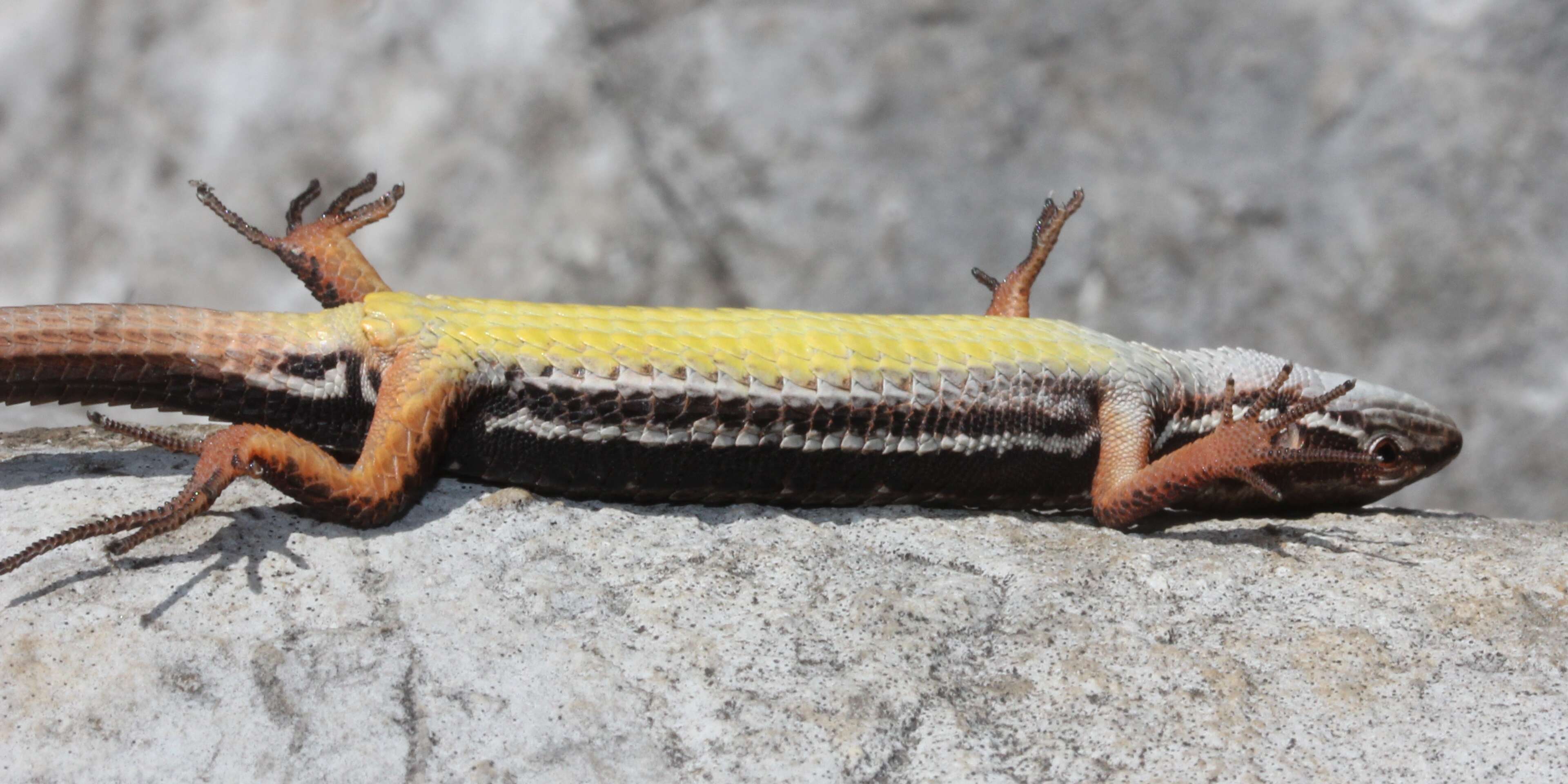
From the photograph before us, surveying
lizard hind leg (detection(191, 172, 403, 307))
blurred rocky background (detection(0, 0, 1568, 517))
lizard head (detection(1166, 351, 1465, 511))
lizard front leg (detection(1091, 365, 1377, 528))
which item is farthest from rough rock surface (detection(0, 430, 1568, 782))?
blurred rocky background (detection(0, 0, 1568, 517))

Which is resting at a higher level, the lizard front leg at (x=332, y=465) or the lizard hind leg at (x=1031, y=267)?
the lizard hind leg at (x=1031, y=267)

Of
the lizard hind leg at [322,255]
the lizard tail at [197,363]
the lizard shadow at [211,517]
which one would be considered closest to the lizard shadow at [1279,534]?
the lizard shadow at [211,517]

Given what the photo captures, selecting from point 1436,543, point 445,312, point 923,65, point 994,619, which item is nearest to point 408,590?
point 445,312

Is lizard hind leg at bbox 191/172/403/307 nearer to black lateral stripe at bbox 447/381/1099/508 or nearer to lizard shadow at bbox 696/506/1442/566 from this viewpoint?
black lateral stripe at bbox 447/381/1099/508

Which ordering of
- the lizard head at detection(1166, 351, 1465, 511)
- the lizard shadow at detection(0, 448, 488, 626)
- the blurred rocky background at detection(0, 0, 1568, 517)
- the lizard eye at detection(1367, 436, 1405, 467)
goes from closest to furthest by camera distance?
the lizard shadow at detection(0, 448, 488, 626)
the lizard head at detection(1166, 351, 1465, 511)
the lizard eye at detection(1367, 436, 1405, 467)
the blurred rocky background at detection(0, 0, 1568, 517)

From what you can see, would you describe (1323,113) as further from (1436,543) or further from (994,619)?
(994,619)

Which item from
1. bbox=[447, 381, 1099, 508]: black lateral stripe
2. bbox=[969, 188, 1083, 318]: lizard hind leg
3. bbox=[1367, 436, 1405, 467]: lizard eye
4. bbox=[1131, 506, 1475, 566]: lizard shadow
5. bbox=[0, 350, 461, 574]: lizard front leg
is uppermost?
bbox=[969, 188, 1083, 318]: lizard hind leg

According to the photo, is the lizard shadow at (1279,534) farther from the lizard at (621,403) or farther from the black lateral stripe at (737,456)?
the black lateral stripe at (737,456)

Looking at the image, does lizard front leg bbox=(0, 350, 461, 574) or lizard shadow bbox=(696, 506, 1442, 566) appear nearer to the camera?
lizard front leg bbox=(0, 350, 461, 574)
